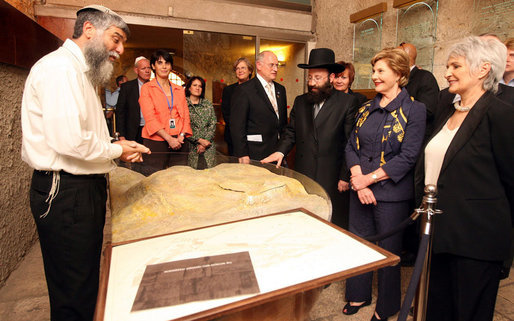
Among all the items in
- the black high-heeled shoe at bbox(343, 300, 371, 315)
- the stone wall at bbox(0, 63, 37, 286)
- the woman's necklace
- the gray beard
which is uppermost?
the gray beard

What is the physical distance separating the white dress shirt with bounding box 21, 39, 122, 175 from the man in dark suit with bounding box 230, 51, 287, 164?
5.33 ft

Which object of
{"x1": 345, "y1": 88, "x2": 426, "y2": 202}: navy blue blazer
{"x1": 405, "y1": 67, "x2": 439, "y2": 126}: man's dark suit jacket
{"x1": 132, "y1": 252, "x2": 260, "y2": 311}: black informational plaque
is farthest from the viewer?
{"x1": 405, "y1": 67, "x2": 439, "y2": 126}: man's dark suit jacket

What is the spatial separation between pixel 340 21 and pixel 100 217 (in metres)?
5.60

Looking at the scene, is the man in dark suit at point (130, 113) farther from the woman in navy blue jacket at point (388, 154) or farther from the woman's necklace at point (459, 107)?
the woman's necklace at point (459, 107)

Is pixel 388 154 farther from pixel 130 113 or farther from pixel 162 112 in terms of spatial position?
pixel 130 113

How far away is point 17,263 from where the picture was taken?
2.98 meters

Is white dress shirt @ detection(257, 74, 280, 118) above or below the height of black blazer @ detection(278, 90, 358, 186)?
above

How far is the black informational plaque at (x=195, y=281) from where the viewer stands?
84 centimetres

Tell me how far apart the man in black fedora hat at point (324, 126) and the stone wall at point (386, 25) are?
6.63 ft

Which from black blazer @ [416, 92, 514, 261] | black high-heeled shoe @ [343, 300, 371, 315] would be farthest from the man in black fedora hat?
black blazer @ [416, 92, 514, 261]

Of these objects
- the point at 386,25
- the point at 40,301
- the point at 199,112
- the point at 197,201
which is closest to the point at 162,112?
the point at 199,112

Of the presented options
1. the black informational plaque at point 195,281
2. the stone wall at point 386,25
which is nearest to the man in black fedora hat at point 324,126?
the black informational plaque at point 195,281

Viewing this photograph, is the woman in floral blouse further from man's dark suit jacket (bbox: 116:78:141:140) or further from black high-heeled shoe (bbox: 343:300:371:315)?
black high-heeled shoe (bbox: 343:300:371:315)

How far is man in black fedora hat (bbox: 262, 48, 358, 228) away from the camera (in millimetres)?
2645
